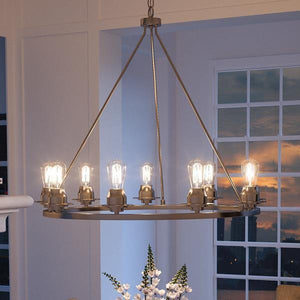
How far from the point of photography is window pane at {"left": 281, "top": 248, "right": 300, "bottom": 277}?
225 inches

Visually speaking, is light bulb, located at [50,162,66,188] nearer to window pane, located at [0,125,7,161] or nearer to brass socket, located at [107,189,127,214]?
brass socket, located at [107,189,127,214]

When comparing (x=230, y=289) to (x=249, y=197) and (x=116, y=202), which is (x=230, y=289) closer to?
(x=249, y=197)

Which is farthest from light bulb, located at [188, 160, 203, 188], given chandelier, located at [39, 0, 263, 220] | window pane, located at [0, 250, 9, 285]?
window pane, located at [0, 250, 9, 285]

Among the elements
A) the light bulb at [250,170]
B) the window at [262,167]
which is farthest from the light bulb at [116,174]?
the window at [262,167]

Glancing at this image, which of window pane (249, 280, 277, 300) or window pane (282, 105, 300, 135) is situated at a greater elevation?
window pane (282, 105, 300, 135)

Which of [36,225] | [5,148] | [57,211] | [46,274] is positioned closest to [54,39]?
[5,148]

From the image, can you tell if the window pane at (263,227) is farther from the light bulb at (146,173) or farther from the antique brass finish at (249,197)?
the antique brass finish at (249,197)

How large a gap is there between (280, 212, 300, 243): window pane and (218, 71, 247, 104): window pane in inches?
42.2

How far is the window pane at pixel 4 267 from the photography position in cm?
470

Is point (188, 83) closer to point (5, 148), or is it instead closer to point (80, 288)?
point (5, 148)

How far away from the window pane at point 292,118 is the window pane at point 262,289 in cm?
133

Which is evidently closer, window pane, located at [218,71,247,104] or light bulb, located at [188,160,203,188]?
light bulb, located at [188,160,203,188]

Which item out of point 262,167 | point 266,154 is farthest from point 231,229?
point 266,154

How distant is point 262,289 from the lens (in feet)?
19.0
